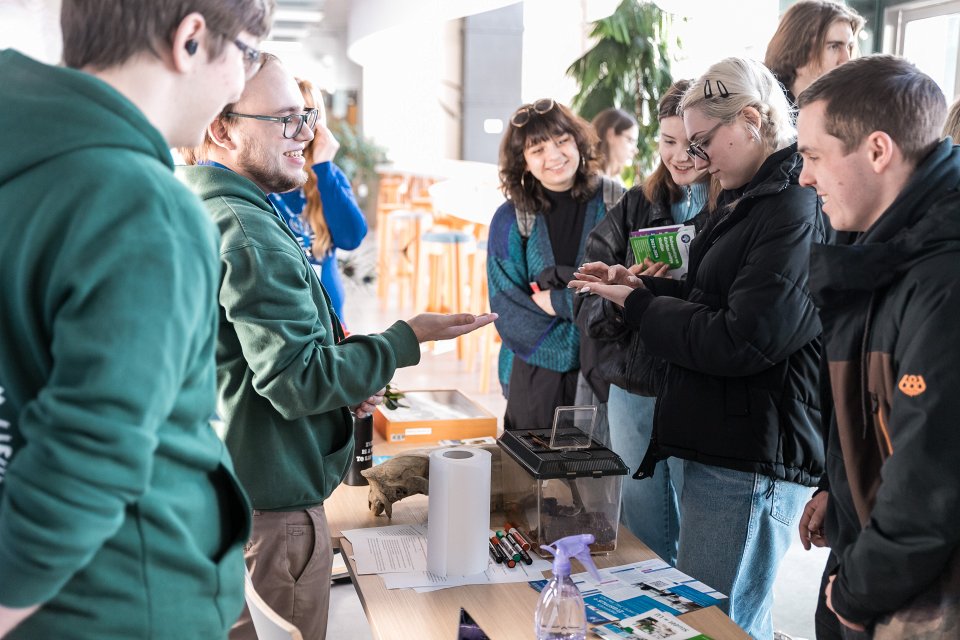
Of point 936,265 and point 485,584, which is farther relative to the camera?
point 485,584

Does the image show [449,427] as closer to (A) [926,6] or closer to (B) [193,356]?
(B) [193,356]

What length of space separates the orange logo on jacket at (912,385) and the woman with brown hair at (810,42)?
1.60 metres

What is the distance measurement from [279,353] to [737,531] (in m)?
1.06

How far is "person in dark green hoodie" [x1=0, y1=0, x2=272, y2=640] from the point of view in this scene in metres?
0.80

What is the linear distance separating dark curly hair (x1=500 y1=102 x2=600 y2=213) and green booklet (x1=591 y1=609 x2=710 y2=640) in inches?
67.9

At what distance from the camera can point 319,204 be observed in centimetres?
332

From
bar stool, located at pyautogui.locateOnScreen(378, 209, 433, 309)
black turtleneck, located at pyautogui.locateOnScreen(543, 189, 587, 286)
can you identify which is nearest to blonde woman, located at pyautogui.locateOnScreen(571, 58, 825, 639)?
black turtleneck, located at pyautogui.locateOnScreen(543, 189, 587, 286)

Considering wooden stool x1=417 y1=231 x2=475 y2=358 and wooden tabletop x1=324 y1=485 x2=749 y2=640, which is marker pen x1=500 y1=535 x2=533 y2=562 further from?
wooden stool x1=417 y1=231 x2=475 y2=358

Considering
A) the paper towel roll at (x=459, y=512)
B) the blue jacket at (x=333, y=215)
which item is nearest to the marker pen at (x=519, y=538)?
the paper towel roll at (x=459, y=512)

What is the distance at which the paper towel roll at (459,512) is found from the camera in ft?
4.96

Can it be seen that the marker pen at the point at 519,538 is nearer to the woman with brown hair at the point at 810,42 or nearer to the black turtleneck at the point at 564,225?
the black turtleneck at the point at 564,225

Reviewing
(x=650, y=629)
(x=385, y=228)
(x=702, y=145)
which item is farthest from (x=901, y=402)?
(x=385, y=228)

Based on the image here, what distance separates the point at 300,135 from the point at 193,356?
A: 822mm

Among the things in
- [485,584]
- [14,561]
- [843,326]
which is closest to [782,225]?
[843,326]
